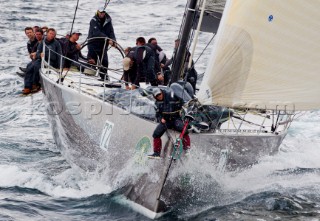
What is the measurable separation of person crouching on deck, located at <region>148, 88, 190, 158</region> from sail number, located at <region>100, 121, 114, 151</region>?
1.13 metres

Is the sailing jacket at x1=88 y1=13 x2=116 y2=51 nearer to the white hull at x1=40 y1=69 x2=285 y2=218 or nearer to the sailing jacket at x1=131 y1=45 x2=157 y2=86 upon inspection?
the white hull at x1=40 y1=69 x2=285 y2=218

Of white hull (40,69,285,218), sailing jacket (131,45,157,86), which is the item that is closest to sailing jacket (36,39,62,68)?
white hull (40,69,285,218)

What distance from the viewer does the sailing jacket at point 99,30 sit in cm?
1250

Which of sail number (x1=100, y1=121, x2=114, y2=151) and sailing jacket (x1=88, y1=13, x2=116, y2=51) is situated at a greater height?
sailing jacket (x1=88, y1=13, x2=116, y2=51)

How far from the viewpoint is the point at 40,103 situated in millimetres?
15859

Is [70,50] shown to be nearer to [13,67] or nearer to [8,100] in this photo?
[8,100]

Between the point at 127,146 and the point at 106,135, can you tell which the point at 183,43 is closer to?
the point at 106,135

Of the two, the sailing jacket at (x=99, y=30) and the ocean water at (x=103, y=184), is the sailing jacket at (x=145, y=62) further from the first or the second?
→ the ocean water at (x=103, y=184)

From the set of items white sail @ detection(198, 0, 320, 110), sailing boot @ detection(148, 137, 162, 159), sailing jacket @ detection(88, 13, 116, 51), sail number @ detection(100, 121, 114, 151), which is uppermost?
white sail @ detection(198, 0, 320, 110)

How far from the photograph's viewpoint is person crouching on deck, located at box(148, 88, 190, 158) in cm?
864

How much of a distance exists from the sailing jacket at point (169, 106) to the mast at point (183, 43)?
6.07ft

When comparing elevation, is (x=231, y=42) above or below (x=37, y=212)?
above

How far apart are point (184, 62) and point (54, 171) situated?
8.74 feet

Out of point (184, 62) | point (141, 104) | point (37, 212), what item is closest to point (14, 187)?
point (37, 212)
